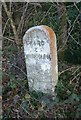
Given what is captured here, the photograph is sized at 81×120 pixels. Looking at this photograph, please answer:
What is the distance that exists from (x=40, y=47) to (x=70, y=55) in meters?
1.47

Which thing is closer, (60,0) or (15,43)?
(60,0)

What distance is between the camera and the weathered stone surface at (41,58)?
13.4 feet

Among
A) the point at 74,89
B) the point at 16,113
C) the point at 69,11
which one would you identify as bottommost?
the point at 16,113

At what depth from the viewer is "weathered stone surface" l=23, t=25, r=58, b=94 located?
4.08 meters

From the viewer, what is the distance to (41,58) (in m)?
4.22

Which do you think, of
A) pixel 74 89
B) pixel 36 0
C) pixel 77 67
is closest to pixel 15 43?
pixel 36 0

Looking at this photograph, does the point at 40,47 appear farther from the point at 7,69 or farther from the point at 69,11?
the point at 69,11

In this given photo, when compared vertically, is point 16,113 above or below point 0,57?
below

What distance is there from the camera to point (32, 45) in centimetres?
424

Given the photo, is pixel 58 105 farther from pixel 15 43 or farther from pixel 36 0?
pixel 36 0

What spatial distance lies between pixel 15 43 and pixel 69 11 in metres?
1.23

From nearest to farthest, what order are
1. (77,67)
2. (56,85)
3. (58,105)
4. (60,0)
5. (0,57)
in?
(58,105)
(56,85)
(77,67)
(60,0)
(0,57)

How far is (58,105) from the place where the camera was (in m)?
4.12

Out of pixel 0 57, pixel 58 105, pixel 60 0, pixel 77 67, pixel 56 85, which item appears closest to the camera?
pixel 58 105
